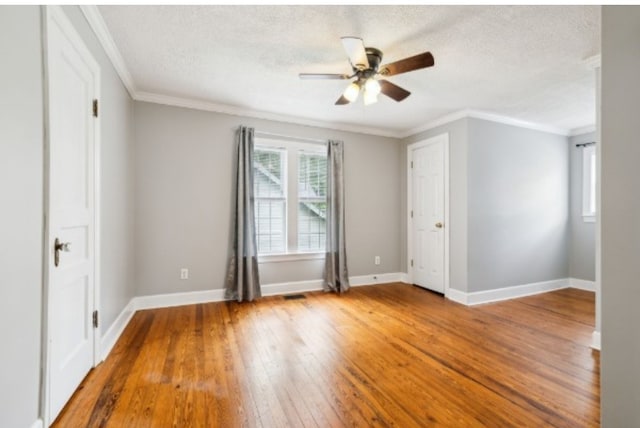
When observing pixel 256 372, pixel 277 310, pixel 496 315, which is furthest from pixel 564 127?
pixel 256 372

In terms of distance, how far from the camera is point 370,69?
240 centimetres

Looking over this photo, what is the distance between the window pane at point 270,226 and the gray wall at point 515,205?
2536 millimetres

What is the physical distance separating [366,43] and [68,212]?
2.37 metres

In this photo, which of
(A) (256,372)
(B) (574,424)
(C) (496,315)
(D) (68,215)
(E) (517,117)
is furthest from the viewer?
(E) (517,117)

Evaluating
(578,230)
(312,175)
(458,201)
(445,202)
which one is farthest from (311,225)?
(578,230)

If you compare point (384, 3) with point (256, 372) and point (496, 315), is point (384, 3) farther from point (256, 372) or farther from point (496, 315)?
point (496, 315)

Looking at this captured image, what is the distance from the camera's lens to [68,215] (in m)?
1.72

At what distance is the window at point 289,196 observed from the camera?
404 cm

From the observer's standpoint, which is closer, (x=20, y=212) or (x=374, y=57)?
(x=20, y=212)

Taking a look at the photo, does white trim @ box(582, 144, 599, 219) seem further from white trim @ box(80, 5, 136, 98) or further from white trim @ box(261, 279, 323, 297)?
white trim @ box(80, 5, 136, 98)

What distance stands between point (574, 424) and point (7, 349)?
2.75m

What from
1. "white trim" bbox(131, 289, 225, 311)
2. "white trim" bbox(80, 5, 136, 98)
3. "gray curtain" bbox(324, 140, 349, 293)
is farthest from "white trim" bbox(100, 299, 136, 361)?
"gray curtain" bbox(324, 140, 349, 293)

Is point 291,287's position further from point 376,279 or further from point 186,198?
point 186,198

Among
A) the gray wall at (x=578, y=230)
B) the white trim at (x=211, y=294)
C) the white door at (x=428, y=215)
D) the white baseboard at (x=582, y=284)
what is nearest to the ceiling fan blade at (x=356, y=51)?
the white door at (x=428, y=215)
